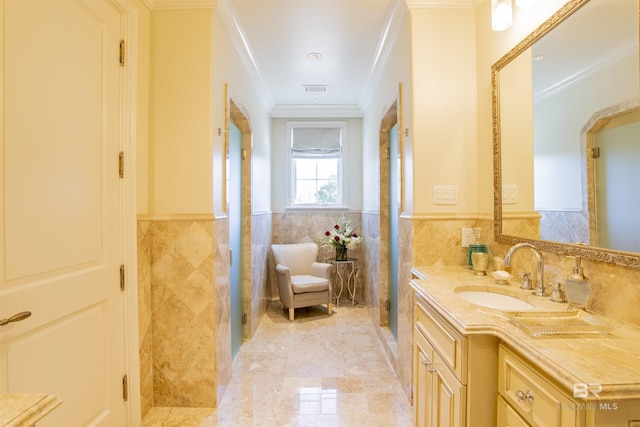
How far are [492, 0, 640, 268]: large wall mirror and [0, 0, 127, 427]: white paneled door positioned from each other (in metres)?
2.18

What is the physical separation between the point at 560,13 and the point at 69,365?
8.93 ft

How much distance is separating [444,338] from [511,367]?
292mm

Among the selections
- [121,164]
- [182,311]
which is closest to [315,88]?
[121,164]

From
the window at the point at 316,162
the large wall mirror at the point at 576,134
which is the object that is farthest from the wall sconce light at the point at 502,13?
the window at the point at 316,162

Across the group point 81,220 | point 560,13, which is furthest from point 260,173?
point 560,13

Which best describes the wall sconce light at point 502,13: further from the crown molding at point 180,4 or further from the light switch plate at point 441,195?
the crown molding at point 180,4

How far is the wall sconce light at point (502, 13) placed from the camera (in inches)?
58.8

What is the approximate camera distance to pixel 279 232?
4418mm

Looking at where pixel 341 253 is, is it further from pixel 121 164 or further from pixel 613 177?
pixel 613 177

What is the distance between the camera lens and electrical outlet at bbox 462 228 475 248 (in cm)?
195

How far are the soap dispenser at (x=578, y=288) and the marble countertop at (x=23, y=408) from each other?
1581 millimetres

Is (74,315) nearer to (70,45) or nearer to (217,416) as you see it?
(217,416)

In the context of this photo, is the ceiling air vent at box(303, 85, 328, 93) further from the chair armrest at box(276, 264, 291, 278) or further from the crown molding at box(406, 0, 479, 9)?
the chair armrest at box(276, 264, 291, 278)

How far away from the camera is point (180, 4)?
1967mm
